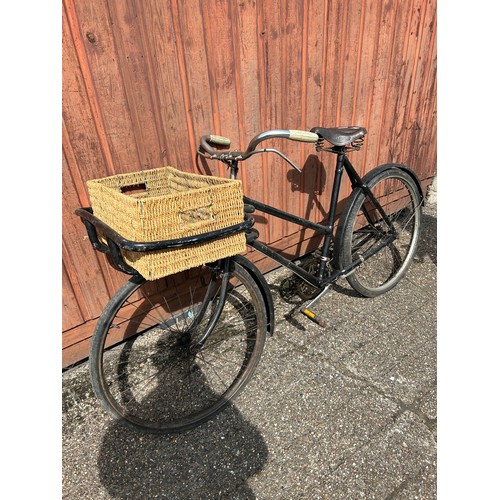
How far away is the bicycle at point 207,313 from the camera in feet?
5.47

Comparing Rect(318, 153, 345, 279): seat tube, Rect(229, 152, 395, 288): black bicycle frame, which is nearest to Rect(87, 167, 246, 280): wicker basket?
Rect(229, 152, 395, 288): black bicycle frame

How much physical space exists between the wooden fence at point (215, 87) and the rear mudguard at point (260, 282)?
2.64ft

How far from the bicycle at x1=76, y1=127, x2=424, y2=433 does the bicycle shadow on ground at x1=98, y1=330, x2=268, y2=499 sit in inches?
3.3

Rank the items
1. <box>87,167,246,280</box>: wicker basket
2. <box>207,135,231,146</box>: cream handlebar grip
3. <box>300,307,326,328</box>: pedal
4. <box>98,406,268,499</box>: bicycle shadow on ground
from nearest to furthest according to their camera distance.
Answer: <box>87,167,246,280</box>: wicker basket
<box>98,406,268,499</box>: bicycle shadow on ground
<box>207,135,231,146</box>: cream handlebar grip
<box>300,307,326,328</box>: pedal

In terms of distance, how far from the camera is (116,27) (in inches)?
66.6

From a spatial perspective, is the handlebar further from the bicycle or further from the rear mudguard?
the rear mudguard

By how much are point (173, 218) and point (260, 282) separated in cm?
71

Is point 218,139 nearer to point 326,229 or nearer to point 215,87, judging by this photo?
point 215,87

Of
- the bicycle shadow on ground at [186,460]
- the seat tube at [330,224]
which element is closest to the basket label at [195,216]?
the seat tube at [330,224]

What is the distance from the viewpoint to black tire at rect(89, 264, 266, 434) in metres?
1.82

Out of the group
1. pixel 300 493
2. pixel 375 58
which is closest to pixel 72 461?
pixel 300 493

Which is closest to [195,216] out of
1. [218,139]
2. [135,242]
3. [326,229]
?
[135,242]

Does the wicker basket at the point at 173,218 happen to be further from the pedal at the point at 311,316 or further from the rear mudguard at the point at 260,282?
the pedal at the point at 311,316

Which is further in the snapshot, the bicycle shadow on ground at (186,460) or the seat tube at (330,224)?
the seat tube at (330,224)
